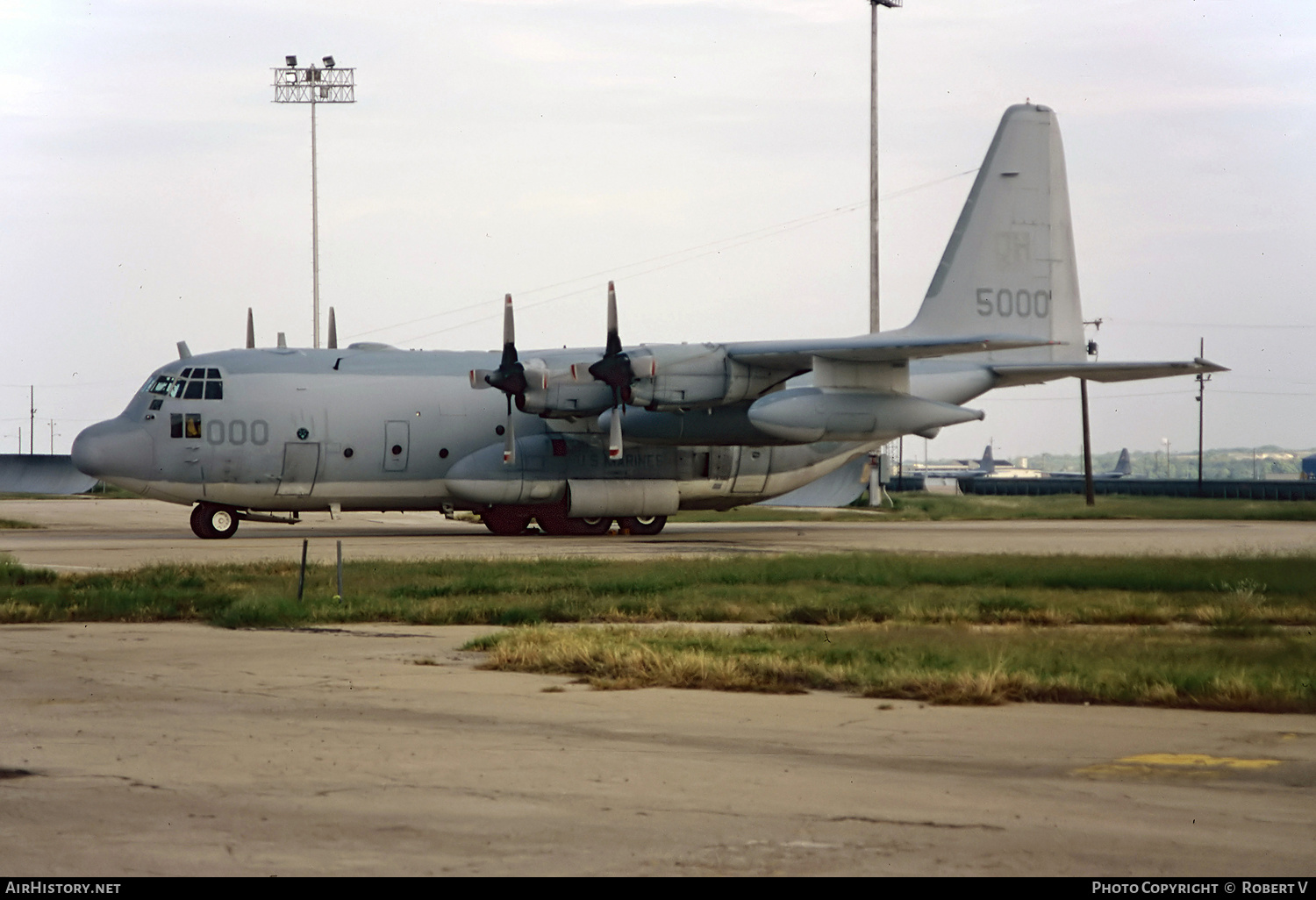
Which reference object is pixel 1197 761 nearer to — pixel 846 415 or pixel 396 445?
pixel 846 415

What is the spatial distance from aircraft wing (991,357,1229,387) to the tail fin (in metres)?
1.20

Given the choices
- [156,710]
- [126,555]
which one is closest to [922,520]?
[126,555]

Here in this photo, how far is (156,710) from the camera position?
9367mm

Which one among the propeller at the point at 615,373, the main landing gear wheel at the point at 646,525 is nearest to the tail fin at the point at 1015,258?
the main landing gear wheel at the point at 646,525

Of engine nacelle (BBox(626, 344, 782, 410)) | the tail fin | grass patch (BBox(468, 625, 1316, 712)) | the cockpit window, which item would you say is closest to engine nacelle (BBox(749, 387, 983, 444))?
engine nacelle (BBox(626, 344, 782, 410))

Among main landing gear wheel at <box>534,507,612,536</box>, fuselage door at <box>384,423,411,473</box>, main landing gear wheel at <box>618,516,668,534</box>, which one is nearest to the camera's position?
fuselage door at <box>384,423,411,473</box>

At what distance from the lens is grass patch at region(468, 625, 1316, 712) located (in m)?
10.1

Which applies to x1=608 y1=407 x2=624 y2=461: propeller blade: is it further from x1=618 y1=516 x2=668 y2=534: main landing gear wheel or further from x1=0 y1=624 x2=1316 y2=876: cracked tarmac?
x1=0 y1=624 x2=1316 y2=876: cracked tarmac

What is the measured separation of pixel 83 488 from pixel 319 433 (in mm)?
35313

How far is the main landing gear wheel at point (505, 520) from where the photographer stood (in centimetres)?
3272

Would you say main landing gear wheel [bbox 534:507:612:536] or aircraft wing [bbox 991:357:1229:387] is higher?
aircraft wing [bbox 991:357:1229:387]

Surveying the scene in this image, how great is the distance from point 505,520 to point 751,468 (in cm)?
615

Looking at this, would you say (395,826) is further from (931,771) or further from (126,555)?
(126,555)

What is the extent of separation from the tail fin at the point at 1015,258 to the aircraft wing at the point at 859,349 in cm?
378
